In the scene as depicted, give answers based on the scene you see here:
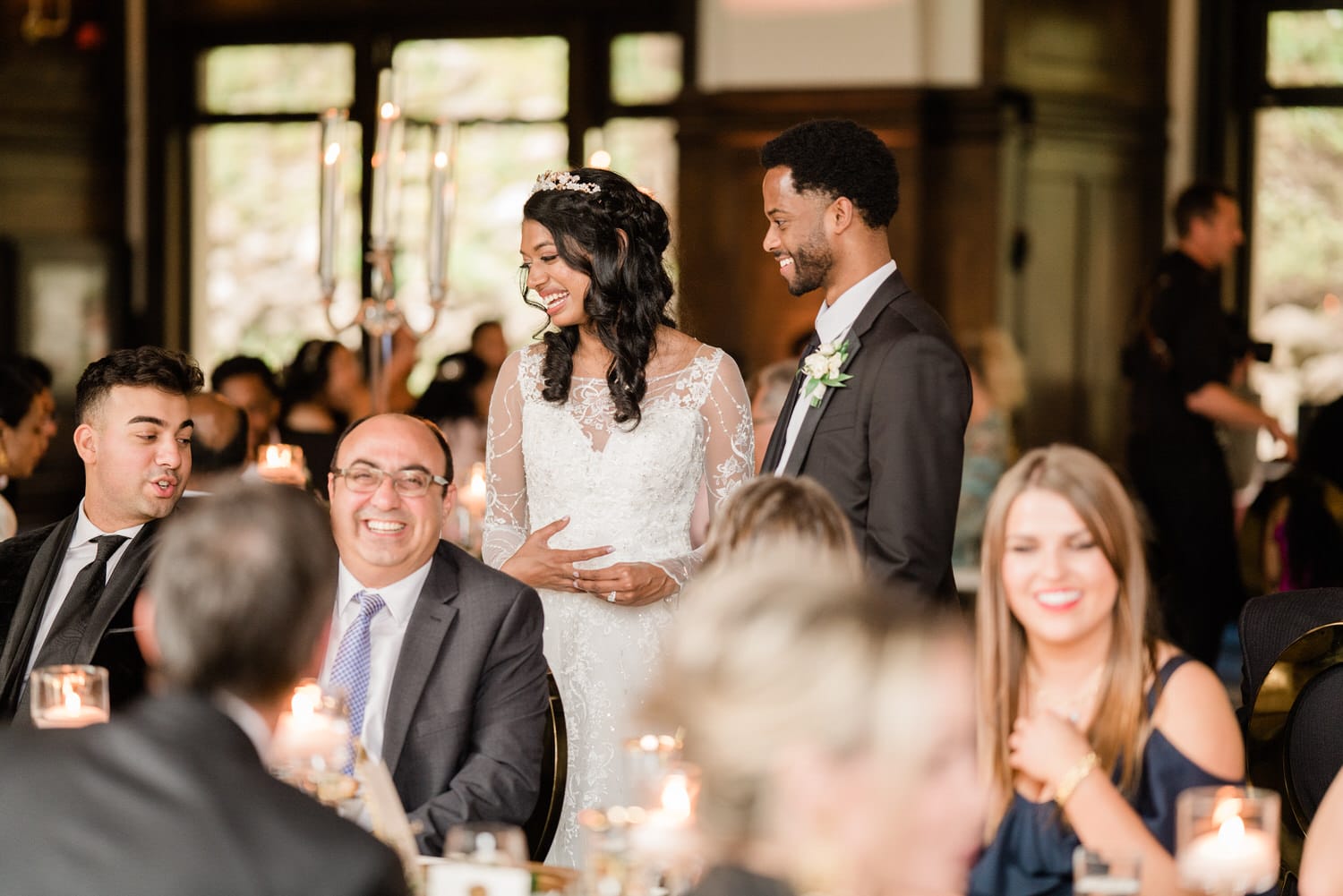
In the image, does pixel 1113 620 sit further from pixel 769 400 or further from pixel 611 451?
pixel 769 400

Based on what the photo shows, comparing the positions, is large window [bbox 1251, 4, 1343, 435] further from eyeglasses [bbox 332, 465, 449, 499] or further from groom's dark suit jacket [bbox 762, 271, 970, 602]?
eyeglasses [bbox 332, 465, 449, 499]

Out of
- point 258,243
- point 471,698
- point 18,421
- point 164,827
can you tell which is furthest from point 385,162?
point 258,243

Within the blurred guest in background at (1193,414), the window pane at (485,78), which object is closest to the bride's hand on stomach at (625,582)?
the blurred guest in background at (1193,414)

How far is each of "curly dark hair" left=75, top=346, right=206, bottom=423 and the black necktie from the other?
0.29 meters

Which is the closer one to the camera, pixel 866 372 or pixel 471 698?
pixel 471 698

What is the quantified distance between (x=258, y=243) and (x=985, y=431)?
555 centimetres

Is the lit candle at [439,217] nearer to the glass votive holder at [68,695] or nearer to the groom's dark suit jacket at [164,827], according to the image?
the glass votive holder at [68,695]

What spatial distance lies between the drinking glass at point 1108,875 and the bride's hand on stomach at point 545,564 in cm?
177

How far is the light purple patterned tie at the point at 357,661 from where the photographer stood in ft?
10.3

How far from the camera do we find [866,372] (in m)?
3.46

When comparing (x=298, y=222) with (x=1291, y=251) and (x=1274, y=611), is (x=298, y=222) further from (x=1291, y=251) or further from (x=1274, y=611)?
(x=1274, y=611)

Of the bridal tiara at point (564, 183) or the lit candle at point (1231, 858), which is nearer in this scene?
the lit candle at point (1231, 858)

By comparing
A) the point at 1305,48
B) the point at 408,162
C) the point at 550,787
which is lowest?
the point at 550,787

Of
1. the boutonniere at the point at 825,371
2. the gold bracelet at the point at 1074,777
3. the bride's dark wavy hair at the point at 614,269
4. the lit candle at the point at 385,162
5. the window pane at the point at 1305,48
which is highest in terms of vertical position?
the window pane at the point at 1305,48
